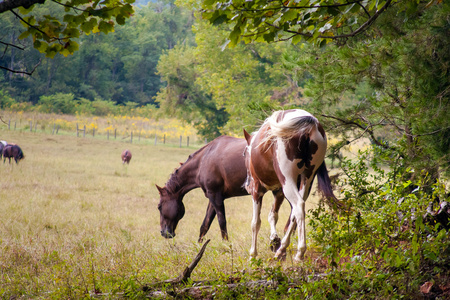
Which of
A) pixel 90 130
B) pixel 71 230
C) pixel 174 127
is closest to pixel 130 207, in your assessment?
pixel 71 230

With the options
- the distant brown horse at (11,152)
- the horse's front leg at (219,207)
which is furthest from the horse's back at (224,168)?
the distant brown horse at (11,152)

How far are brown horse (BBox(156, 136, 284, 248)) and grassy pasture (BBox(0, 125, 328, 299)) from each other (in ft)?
1.38

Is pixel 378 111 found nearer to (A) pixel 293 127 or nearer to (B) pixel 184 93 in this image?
(A) pixel 293 127

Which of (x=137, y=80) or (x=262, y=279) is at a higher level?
(x=137, y=80)

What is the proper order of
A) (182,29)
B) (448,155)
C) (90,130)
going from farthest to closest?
(182,29), (90,130), (448,155)

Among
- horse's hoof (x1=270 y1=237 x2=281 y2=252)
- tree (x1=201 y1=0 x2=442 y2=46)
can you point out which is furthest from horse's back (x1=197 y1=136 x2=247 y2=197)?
tree (x1=201 y1=0 x2=442 y2=46)

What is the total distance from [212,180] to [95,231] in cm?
270

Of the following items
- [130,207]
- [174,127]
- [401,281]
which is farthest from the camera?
[174,127]

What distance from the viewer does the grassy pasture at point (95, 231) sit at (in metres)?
4.18

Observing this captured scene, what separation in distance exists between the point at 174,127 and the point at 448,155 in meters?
42.3

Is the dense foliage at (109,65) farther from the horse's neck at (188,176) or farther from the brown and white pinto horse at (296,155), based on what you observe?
the brown and white pinto horse at (296,155)

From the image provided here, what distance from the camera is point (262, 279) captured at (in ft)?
11.9

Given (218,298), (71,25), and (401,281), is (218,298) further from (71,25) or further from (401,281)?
(71,25)

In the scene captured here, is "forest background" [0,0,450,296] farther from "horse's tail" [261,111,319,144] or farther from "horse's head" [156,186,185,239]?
"horse's head" [156,186,185,239]
